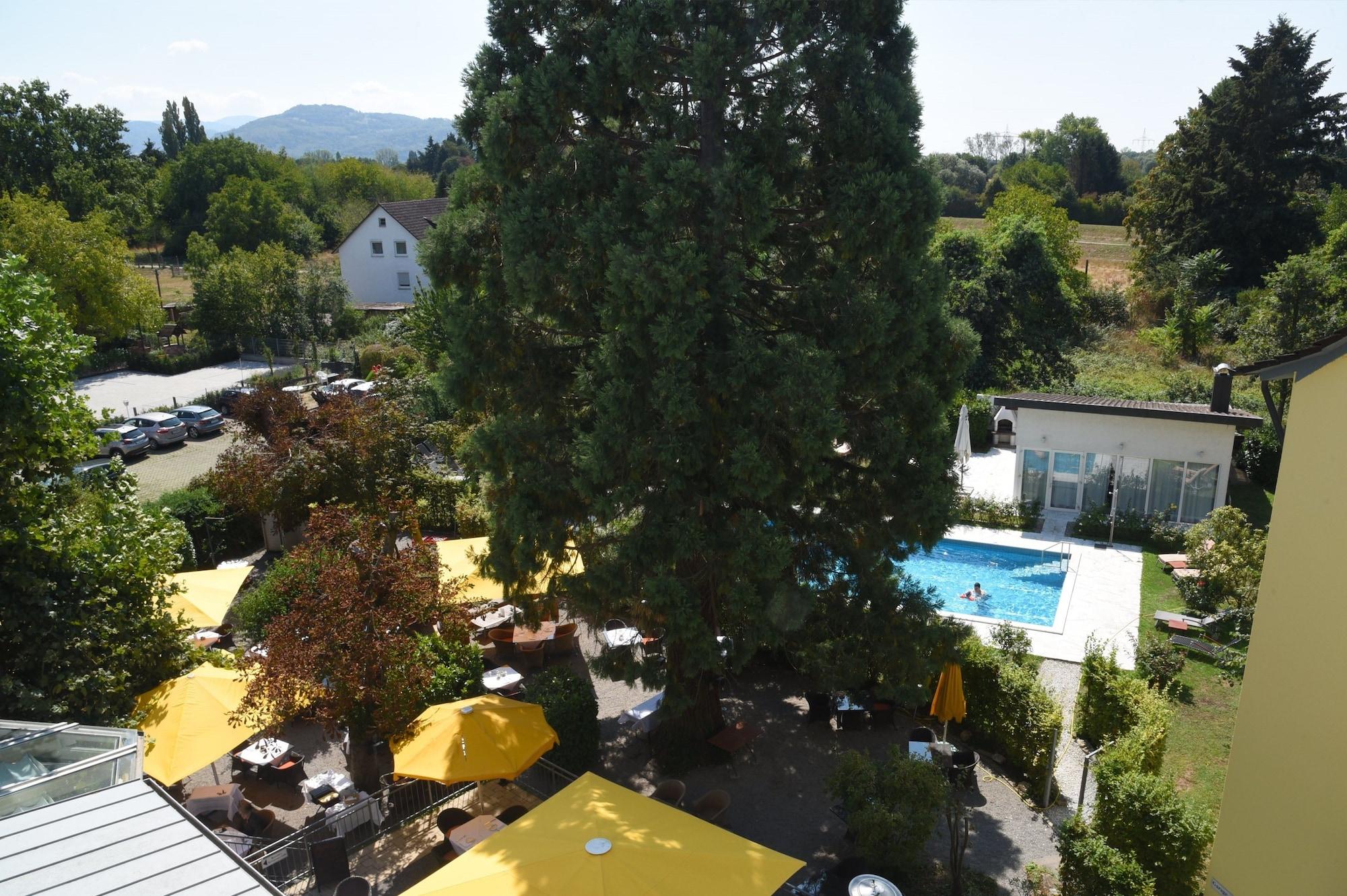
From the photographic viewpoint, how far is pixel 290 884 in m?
10.9

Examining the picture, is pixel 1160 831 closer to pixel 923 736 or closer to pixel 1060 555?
pixel 923 736

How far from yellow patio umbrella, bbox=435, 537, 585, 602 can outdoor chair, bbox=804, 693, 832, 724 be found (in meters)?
4.35

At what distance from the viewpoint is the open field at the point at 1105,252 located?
54.8 m

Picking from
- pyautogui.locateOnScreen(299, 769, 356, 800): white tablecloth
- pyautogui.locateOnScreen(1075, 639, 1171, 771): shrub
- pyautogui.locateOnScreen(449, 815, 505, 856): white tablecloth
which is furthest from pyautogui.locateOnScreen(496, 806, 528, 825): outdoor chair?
pyautogui.locateOnScreen(1075, 639, 1171, 771): shrub

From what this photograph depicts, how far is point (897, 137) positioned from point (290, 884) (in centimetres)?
1247

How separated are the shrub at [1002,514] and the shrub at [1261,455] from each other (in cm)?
713

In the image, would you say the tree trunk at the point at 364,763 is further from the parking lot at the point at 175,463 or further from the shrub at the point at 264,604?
the parking lot at the point at 175,463

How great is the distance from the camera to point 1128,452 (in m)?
23.2

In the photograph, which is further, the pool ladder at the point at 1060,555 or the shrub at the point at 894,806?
the pool ladder at the point at 1060,555

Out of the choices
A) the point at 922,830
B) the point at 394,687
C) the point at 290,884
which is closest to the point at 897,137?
the point at 922,830

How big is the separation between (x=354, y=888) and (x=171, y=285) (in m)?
72.2

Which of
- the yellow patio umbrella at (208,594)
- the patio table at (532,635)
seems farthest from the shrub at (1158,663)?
the yellow patio umbrella at (208,594)

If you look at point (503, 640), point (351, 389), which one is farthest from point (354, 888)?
point (351, 389)

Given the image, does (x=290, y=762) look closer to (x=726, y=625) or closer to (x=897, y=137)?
(x=726, y=625)
